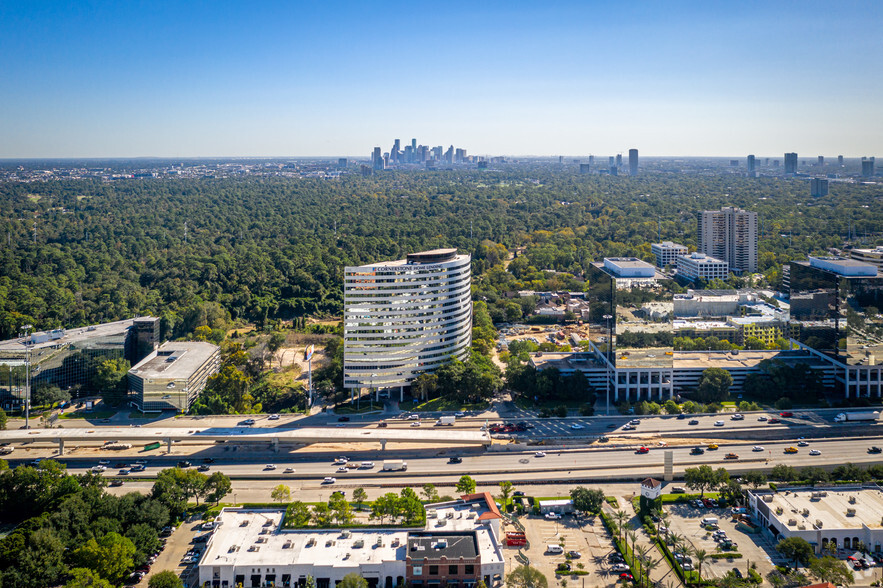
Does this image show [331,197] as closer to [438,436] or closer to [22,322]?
[22,322]

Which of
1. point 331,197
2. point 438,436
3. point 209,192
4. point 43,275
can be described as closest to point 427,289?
point 438,436

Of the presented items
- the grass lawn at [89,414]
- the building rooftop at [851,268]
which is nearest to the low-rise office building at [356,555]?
the grass lawn at [89,414]

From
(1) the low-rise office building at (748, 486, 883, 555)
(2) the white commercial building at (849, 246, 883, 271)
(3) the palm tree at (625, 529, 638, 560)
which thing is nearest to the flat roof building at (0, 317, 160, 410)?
(3) the palm tree at (625, 529, 638, 560)

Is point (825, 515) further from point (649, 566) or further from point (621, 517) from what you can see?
point (649, 566)

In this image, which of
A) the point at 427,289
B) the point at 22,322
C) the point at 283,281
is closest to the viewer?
the point at 427,289

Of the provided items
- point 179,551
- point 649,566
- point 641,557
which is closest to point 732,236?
point 641,557

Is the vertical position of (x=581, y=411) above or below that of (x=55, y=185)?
below

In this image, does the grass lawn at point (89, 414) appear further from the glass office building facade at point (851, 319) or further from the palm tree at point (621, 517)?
the glass office building facade at point (851, 319)
